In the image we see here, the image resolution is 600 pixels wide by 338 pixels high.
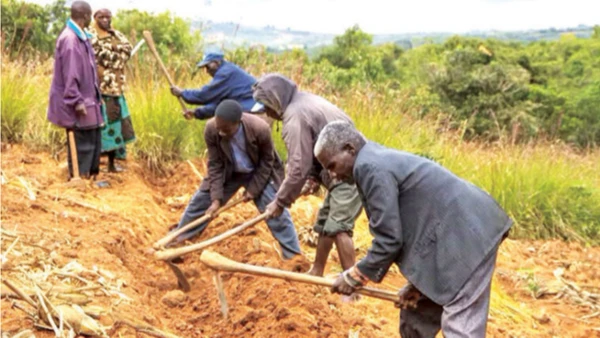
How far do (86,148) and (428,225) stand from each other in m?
5.10

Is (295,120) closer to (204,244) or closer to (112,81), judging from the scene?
(204,244)

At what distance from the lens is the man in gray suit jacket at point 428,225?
356cm

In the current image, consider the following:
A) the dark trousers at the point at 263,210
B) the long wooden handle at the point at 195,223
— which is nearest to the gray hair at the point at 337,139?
the dark trousers at the point at 263,210

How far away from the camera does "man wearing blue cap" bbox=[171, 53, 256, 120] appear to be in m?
7.51

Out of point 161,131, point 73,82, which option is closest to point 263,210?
point 73,82

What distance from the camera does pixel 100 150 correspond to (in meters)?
8.07

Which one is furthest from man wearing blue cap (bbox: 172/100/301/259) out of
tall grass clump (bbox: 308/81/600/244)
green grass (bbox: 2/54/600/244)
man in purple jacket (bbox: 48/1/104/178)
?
tall grass clump (bbox: 308/81/600/244)

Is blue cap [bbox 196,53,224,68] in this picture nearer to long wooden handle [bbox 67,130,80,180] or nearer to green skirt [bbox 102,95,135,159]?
green skirt [bbox 102,95,135,159]

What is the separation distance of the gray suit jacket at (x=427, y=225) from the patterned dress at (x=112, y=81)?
5184 millimetres

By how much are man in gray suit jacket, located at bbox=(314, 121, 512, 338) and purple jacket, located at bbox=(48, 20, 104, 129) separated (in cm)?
441

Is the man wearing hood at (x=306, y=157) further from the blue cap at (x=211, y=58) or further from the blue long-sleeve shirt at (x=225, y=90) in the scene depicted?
the blue cap at (x=211, y=58)

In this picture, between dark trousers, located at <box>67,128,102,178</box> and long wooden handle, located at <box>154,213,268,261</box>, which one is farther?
dark trousers, located at <box>67,128,102,178</box>

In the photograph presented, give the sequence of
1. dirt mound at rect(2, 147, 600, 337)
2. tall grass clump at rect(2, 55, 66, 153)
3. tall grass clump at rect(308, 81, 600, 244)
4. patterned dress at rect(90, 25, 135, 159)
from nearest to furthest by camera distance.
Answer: dirt mound at rect(2, 147, 600, 337), patterned dress at rect(90, 25, 135, 159), tall grass clump at rect(308, 81, 600, 244), tall grass clump at rect(2, 55, 66, 153)

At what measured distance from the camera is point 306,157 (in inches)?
202
